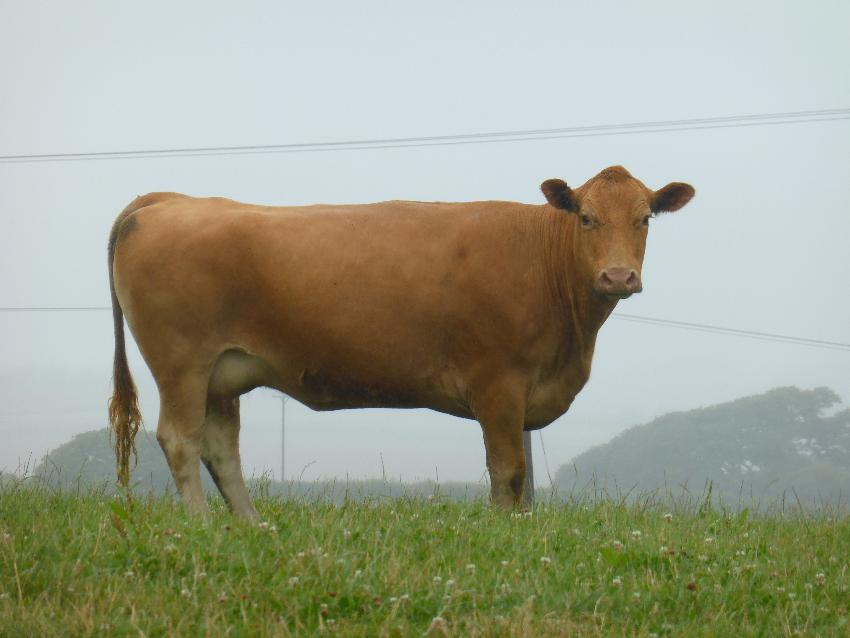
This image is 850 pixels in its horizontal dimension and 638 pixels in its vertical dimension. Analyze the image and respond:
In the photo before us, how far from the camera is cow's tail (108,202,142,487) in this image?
10.7 m

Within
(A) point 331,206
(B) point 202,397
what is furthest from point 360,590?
(A) point 331,206

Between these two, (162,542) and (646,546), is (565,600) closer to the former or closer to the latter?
(646,546)

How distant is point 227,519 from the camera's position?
28.2 ft

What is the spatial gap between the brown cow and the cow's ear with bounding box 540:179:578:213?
14 mm

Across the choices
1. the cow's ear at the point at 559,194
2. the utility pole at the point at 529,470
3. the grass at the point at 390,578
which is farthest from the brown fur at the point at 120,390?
the utility pole at the point at 529,470

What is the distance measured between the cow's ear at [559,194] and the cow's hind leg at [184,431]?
140 inches

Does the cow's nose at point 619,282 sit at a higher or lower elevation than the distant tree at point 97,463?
higher

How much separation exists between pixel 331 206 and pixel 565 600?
5315mm

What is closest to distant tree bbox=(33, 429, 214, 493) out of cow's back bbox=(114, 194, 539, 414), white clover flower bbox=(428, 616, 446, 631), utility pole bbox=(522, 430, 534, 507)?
cow's back bbox=(114, 194, 539, 414)

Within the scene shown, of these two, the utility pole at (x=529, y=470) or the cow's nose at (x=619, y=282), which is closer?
the cow's nose at (x=619, y=282)

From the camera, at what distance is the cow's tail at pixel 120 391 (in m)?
10.7

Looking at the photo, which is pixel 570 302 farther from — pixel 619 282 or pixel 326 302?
pixel 326 302

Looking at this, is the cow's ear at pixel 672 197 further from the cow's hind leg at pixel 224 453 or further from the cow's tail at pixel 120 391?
the cow's tail at pixel 120 391

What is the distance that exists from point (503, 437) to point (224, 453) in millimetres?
2574
